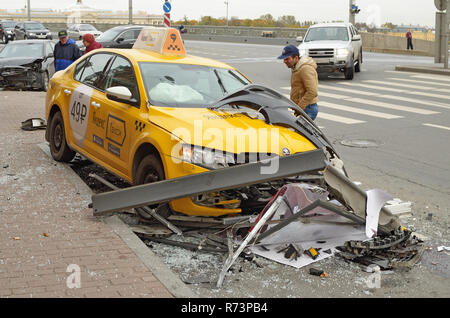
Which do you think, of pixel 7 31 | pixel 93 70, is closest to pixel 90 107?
pixel 93 70

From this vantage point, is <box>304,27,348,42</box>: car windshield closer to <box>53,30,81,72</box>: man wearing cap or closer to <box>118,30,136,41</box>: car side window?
<box>118,30,136,41</box>: car side window

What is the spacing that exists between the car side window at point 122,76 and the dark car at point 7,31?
145 ft

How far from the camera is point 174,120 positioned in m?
6.24

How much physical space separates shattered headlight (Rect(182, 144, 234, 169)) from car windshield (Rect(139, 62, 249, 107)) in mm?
1065

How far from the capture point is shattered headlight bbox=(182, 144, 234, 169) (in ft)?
19.0

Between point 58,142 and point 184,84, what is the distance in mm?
2769

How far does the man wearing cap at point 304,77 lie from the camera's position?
28.5 feet

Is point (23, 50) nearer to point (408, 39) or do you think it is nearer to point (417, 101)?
point (417, 101)

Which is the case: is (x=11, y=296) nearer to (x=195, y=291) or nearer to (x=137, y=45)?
(x=195, y=291)

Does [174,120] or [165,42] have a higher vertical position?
[165,42]

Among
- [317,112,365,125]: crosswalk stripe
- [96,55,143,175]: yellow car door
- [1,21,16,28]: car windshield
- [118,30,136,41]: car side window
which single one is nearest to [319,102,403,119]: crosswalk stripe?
[317,112,365,125]: crosswalk stripe

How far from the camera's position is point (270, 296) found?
15.9 ft

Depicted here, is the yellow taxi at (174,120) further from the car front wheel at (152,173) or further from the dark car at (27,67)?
the dark car at (27,67)

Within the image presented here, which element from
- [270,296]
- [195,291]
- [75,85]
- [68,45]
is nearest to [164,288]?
[195,291]
